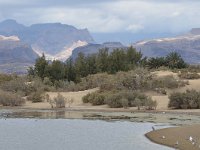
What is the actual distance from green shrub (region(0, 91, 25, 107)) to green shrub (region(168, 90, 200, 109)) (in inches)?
760

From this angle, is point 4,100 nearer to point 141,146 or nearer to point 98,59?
point 98,59

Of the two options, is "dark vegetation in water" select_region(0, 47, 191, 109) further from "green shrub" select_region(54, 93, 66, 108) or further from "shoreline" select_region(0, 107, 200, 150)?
"shoreline" select_region(0, 107, 200, 150)

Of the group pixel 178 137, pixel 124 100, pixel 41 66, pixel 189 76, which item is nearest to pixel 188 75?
pixel 189 76

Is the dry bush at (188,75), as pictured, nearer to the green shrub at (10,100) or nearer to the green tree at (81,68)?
the green tree at (81,68)

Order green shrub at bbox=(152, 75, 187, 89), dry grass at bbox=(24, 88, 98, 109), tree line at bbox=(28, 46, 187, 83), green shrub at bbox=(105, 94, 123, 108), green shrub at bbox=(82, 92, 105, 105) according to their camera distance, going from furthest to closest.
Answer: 1. tree line at bbox=(28, 46, 187, 83)
2. green shrub at bbox=(152, 75, 187, 89)
3. dry grass at bbox=(24, 88, 98, 109)
4. green shrub at bbox=(82, 92, 105, 105)
5. green shrub at bbox=(105, 94, 123, 108)

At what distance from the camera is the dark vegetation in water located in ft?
207

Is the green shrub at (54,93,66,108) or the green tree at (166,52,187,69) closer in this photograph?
the green shrub at (54,93,66,108)

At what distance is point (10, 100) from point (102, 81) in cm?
1552

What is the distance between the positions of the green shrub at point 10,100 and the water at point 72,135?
18.9 metres

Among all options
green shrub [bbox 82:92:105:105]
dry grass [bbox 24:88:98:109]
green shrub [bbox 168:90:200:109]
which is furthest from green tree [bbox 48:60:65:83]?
green shrub [bbox 168:90:200:109]

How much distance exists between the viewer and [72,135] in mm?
36156

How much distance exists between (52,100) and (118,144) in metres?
34.9

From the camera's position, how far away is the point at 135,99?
2366 inches

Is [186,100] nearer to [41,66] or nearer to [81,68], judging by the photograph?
[81,68]
